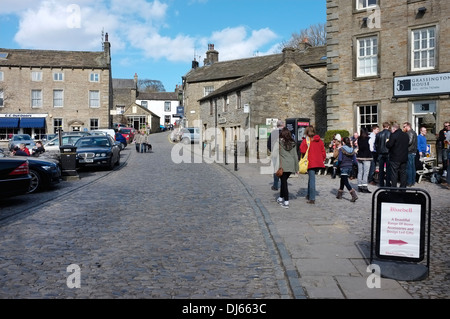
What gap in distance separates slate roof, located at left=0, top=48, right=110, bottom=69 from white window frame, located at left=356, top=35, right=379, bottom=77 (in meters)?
36.0

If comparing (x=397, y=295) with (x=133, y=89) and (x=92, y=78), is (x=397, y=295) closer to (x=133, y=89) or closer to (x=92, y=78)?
(x=92, y=78)

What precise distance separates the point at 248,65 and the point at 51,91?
22.8m

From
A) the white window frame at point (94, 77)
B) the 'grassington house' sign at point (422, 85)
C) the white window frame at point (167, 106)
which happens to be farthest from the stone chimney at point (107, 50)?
the 'grassington house' sign at point (422, 85)

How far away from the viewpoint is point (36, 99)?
5022 centimetres

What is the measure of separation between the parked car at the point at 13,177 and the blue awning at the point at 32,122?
42.6m

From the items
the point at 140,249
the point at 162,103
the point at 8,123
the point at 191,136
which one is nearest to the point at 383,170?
the point at 140,249

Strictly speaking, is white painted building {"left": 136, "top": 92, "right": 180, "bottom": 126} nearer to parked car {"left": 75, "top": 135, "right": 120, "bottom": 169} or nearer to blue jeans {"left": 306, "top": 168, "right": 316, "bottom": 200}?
parked car {"left": 75, "top": 135, "right": 120, "bottom": 169}

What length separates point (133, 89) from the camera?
85.1m

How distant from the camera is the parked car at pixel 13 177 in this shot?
9711mm

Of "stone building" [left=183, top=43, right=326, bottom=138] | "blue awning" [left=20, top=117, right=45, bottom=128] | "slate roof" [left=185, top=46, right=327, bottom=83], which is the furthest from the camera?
"blue awning" [left=20, top=117, right=45, bottom=128]

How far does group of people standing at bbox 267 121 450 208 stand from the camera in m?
10.2

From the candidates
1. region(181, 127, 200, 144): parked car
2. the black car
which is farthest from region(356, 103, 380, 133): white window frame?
region(181, 127, 200, 144): parked car

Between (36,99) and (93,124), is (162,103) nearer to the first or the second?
(93,124)
